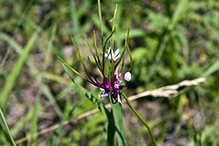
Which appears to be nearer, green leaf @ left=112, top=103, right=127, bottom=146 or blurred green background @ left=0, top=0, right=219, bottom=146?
green leaf @ left=112, top=103, right=127, bottom=146

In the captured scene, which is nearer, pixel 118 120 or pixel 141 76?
pixel 118 120

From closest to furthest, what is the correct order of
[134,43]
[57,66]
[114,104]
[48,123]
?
[114,104] < [48,123] < [57,66] < [134,43]

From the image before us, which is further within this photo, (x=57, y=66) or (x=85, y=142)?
(x=57, y=66)

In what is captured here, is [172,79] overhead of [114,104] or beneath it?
beneath

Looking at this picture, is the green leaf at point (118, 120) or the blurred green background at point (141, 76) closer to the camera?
the green leaf at point (118, 120)

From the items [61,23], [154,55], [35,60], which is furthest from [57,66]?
[154,55]

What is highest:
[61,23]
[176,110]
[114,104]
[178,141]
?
[61,23]

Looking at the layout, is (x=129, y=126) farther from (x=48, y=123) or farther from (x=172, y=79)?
(x=48, y=123)

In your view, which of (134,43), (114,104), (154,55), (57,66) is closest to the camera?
(114,104)

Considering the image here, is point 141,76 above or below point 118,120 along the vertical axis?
below

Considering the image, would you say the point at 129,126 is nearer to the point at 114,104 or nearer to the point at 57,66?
the point at 57,66
